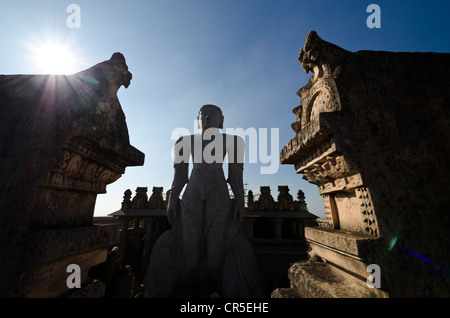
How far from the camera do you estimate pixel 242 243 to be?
113 inches

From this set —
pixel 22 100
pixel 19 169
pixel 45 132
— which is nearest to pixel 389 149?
pixel 45 132

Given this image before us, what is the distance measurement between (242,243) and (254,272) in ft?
1.36

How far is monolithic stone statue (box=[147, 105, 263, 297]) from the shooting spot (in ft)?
8.55

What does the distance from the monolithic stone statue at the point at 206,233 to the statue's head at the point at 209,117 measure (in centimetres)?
2

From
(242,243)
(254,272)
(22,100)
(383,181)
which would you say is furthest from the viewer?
(242,243)

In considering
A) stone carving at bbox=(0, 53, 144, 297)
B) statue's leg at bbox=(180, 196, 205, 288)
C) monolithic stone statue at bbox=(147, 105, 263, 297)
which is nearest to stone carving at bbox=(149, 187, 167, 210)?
monolithic stone statue at bbox=(147, 105, 263, 297)

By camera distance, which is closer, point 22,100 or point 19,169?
point 19,169

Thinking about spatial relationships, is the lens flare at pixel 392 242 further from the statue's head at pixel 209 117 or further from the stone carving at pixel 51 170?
the statue's head at pixel 209 117

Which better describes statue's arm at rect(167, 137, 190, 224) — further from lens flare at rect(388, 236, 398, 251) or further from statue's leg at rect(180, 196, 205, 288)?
lens flare at rect(388, 236, 398, 251)

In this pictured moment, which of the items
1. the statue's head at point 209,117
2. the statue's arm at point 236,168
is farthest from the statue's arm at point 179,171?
the statue's arm at point 236,168

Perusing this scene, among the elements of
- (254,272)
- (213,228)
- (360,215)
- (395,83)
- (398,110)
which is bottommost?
(254,272)

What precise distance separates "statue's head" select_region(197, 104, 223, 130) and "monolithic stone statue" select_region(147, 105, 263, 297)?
2 centimetres

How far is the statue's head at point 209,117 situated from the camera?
354cm
